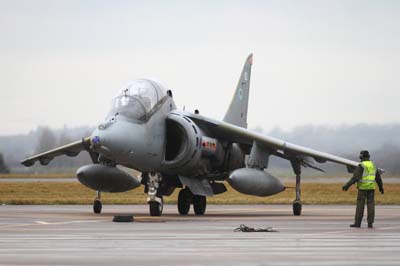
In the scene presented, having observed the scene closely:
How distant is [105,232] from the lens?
15953 millimetres

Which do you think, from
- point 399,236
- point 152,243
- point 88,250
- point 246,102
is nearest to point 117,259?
point 88,250

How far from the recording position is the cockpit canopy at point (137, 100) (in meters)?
22.4

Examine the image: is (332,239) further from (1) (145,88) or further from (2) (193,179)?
(2) (193,179)

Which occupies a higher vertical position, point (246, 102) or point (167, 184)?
point (246, 102)

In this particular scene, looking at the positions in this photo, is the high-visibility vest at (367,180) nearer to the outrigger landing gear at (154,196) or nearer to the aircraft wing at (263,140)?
the outrigger landing gear at (154,196)

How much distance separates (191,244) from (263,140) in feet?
40.7

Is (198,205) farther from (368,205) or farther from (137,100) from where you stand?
(368,205)

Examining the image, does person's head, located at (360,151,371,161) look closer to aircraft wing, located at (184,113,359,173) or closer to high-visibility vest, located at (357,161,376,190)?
high-visibility vest, located at (357,161,376,190)

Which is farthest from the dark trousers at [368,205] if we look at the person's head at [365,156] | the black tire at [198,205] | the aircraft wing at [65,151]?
the aircraft wing at [65,151]

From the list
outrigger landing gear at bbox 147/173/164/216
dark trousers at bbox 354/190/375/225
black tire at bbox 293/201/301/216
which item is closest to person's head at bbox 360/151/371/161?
dark trousers at bbox 354/190/375/225

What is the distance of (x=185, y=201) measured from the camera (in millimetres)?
25641

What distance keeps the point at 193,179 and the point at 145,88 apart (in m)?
3.64

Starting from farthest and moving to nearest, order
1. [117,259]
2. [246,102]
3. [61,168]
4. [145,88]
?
1. [61,168]
2. [246,102]
3. [145,88]
4. [117,259]

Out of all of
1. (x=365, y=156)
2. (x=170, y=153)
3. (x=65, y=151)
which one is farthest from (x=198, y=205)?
(x=365, y=156)
